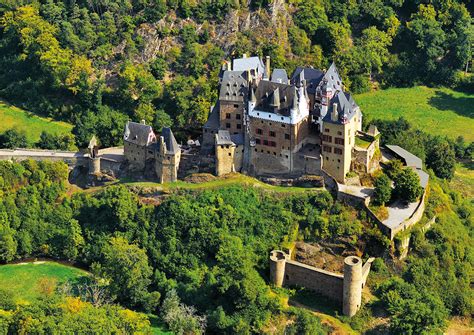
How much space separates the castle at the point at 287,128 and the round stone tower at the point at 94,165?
12.7 m

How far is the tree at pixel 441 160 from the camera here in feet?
377

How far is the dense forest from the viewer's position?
124m

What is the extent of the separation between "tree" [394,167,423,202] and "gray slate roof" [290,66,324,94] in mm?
13824

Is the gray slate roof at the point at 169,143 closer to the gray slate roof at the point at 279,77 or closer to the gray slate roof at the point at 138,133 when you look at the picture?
the gray slate roof at the point at 138,133

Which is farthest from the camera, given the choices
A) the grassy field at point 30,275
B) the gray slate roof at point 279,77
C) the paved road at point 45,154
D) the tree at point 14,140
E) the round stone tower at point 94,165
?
the tree at point 14,140

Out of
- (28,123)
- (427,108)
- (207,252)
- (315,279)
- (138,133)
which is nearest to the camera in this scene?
(315,279)

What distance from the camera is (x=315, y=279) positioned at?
9675 centimetres

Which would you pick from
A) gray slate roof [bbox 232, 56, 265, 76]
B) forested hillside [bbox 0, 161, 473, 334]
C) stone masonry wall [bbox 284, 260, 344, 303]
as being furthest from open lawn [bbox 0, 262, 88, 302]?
gray slate roof [bbox 232, 56, 265, 76]

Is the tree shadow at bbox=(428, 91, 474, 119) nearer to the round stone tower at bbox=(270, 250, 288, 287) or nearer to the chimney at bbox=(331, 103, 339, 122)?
the chimney at bbox=(331, 103, 339, 122)

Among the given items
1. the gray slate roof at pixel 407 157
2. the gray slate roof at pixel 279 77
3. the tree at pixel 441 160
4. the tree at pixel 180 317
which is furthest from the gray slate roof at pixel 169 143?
the tree at pixel 441 160

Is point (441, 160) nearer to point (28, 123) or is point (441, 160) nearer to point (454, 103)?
point (454, 103)

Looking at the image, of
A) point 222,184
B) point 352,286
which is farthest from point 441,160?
point 222,184

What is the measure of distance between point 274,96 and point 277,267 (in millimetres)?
18273

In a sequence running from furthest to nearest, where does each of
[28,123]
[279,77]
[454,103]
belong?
[454,103] → [28,123] → [279,77]
